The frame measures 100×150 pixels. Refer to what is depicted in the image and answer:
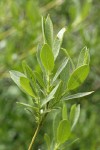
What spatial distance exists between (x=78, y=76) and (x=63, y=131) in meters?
0.10

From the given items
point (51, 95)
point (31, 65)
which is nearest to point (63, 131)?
point (51, 95)

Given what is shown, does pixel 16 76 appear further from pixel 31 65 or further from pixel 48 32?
pixel 31 65

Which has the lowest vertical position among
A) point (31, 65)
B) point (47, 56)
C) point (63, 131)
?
point (31, 65)

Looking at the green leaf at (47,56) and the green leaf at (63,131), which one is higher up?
the green leaf at (47,56)

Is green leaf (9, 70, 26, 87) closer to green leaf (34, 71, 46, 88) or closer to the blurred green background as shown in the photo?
green leaf (34, 71, 46, 88)

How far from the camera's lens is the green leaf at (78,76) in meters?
0.56

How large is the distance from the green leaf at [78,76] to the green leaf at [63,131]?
62 mm

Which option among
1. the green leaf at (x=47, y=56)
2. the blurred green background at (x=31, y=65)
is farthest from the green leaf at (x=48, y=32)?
the blurred green background at (x=31, y=65)

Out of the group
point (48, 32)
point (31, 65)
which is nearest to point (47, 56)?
point (48, 32)

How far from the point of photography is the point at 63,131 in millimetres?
617

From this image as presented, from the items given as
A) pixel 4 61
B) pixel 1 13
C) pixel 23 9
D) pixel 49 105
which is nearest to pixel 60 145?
Answer: pixel 49 105

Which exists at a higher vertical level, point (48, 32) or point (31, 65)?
point (48, 32)

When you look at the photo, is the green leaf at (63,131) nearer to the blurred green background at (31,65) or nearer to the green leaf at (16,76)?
the green leaf at (16,76)

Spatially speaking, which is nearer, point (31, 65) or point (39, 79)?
point (39, 79)
